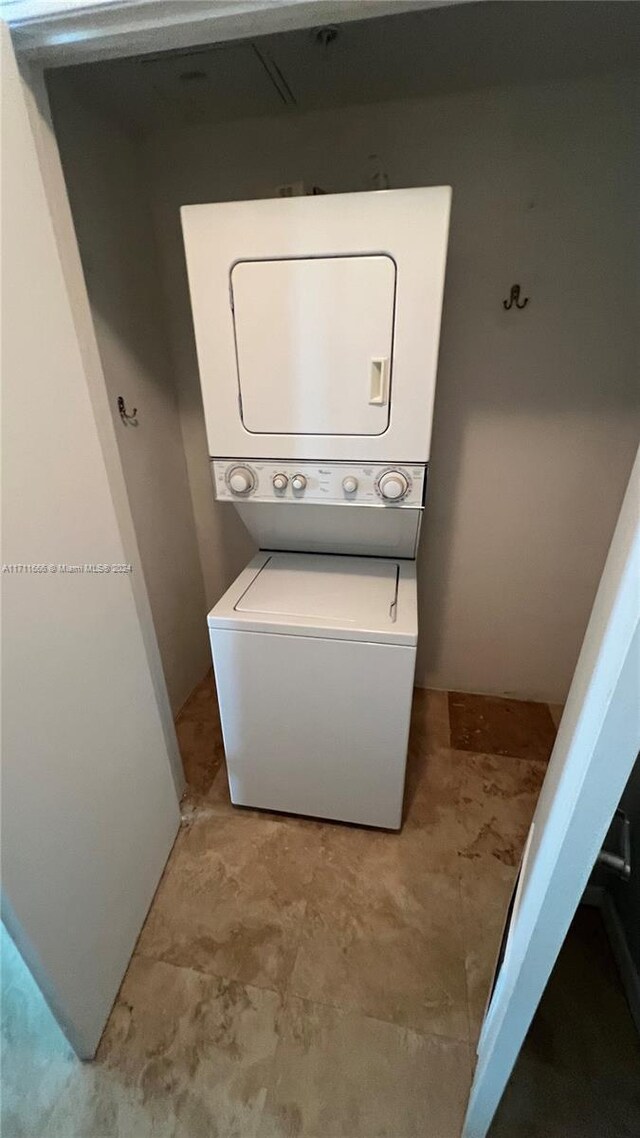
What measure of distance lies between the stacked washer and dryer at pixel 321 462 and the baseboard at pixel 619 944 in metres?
0.60

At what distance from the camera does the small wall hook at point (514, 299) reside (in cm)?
158

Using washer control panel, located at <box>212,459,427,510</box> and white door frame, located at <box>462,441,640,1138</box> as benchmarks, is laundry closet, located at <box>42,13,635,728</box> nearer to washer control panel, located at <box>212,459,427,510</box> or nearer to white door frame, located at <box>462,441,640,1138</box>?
washer control panel, located at <box>212,459,427,510</box>

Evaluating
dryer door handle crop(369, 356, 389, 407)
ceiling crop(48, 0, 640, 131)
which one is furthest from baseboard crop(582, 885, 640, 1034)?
ceiling crop(48, 0, 640, 131)

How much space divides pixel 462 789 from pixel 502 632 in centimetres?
68

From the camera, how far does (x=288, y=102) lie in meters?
1.43

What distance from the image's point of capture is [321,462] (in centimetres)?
134

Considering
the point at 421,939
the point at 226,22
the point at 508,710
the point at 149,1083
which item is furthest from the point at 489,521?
the point at 149,1083

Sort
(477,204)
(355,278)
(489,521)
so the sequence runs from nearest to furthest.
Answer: (355,278) → (477,204) → (489,521)

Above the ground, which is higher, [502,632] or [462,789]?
[502,632]

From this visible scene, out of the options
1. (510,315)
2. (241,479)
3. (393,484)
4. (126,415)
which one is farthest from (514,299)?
(126,415)

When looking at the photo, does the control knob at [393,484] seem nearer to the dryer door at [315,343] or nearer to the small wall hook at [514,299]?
the dryer door at [315,343]

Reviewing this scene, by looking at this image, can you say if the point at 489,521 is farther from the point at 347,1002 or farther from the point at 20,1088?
the point at 20,1088

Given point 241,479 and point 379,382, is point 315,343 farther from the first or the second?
point 241,479

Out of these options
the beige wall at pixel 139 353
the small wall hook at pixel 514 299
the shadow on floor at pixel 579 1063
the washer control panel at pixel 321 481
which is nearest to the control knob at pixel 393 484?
the washer control panel at pixel 321 481
